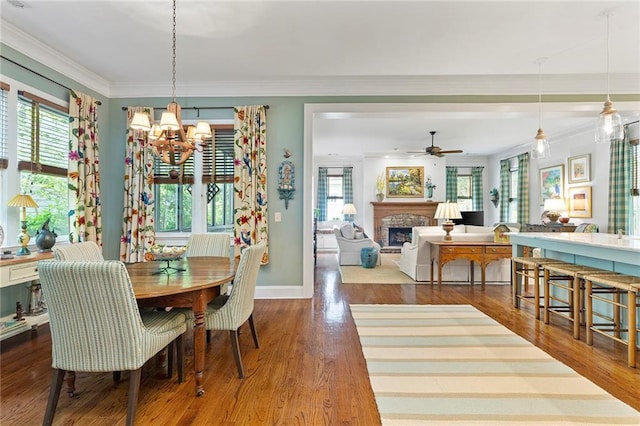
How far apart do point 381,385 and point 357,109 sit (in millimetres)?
3424

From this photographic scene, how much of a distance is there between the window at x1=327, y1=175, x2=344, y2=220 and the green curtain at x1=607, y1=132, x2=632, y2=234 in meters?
6.22

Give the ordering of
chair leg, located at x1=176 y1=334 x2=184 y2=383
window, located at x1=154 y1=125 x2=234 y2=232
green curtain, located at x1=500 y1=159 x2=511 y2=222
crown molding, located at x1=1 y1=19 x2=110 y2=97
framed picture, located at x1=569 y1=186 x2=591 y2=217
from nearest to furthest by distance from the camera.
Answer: chair leg, located at x1=176 y1=334 x2=184 y2=383, crown molding, located at x1=1 y1=19 x2=110 y2=97, window, located at x1=154 y1=125 x2=234 y2=232, framed picture, located at x1=569 y1=186 x2=591 y2=217, green curtain, located at x1=500 y1=159 x2=511 y2=222

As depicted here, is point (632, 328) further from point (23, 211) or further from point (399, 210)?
point (399, 210)

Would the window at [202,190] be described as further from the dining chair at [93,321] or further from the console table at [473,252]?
the console table at [473,252]

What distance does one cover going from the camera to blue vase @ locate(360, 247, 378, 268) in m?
6.49

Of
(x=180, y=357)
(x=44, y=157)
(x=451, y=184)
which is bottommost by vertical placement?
(x=180, y=357)

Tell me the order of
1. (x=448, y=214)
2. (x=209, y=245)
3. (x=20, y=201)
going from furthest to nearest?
(x=448, y=214) → (x=209, y=245) → (x=20, y=201)

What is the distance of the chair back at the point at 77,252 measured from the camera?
2.31m

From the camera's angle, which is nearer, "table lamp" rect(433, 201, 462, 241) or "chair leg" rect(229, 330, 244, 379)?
"chair leg" rect(229, 330, 244, 379)

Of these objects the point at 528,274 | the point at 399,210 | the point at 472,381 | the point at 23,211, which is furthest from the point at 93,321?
the point at 399,210

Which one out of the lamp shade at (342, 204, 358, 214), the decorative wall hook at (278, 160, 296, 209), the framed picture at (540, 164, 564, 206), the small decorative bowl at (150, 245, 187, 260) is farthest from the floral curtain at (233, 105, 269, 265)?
the framed picture at (540, 164, 564, 206)

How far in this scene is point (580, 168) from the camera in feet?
21.7

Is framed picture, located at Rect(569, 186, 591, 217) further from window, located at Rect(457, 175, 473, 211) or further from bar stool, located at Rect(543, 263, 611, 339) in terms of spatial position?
bar stool, located at Rect(543, 263, 611, 339)

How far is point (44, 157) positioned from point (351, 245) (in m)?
5.05
